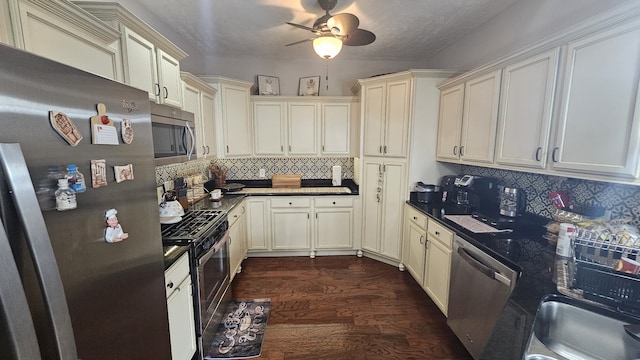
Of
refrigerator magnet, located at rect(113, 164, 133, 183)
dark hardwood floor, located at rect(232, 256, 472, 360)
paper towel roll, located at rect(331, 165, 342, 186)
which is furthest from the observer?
paper towel roll, located at rect(331, 165, 342, 186)

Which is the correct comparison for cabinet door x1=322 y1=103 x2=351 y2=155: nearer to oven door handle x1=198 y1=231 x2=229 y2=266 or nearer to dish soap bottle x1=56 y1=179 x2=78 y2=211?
oven door handle x1=198 y1=231 x2=229 y2=266

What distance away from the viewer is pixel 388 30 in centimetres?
293

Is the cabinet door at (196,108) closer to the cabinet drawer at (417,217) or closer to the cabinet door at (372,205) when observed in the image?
the cabinet door at (372,205)

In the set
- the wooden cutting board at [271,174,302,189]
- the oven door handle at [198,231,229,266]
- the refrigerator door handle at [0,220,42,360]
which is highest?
the refrigerator door handle at [0,220,42,360]

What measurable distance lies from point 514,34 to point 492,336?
2626mm

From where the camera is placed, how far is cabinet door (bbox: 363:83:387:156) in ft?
10.8

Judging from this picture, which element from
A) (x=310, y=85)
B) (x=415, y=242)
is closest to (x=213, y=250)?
(x=415, y=242)

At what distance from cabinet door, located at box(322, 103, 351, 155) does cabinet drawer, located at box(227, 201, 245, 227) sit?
4.64 feet

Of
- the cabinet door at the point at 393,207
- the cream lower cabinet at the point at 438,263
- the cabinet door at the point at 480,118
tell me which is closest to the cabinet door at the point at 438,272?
the cream lower cabinet at the point at 438,263

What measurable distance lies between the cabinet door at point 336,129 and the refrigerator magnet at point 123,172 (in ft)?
9.87

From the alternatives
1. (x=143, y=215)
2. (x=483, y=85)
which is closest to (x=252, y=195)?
(x=143, y=215)

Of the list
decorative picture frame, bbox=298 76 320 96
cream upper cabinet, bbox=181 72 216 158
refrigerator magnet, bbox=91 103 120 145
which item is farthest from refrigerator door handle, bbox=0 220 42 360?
decorative picture frame, bbox=298 76 320 96

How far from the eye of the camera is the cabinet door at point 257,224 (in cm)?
354

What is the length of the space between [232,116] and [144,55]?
177 centimetres
